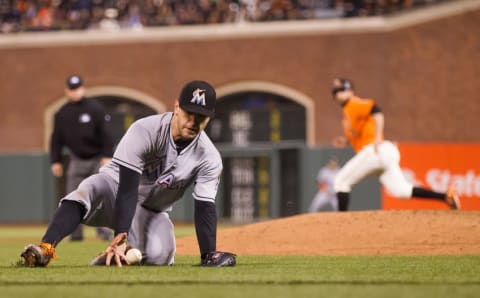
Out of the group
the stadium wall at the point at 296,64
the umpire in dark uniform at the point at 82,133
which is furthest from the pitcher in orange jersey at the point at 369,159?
the stadium wall at the point at 296,64

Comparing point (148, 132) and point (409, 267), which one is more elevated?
point (148, 132)

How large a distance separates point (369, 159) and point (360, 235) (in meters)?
2.15

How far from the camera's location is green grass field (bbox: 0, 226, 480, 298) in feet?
17.3

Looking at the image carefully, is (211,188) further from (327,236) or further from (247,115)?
(247,115)

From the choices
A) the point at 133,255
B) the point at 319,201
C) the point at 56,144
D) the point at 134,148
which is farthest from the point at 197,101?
the point at 319,201

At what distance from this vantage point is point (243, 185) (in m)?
22.6

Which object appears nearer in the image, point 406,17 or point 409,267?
point 409,267

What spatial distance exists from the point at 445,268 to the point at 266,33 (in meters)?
18.0

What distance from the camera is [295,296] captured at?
5059 millimetres

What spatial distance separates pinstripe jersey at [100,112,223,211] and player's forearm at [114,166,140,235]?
54 mm

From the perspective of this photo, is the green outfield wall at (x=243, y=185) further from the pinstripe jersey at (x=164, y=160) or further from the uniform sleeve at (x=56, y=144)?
the pinstripe jersey at (x=164, y=160)

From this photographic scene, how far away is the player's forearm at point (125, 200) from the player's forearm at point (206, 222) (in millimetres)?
448

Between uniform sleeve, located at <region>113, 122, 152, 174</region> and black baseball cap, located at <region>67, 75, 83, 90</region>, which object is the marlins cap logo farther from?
black baseball cap, located at <region>67, 75, 83, 90</region>

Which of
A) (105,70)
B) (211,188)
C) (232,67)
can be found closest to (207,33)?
(232,67)
